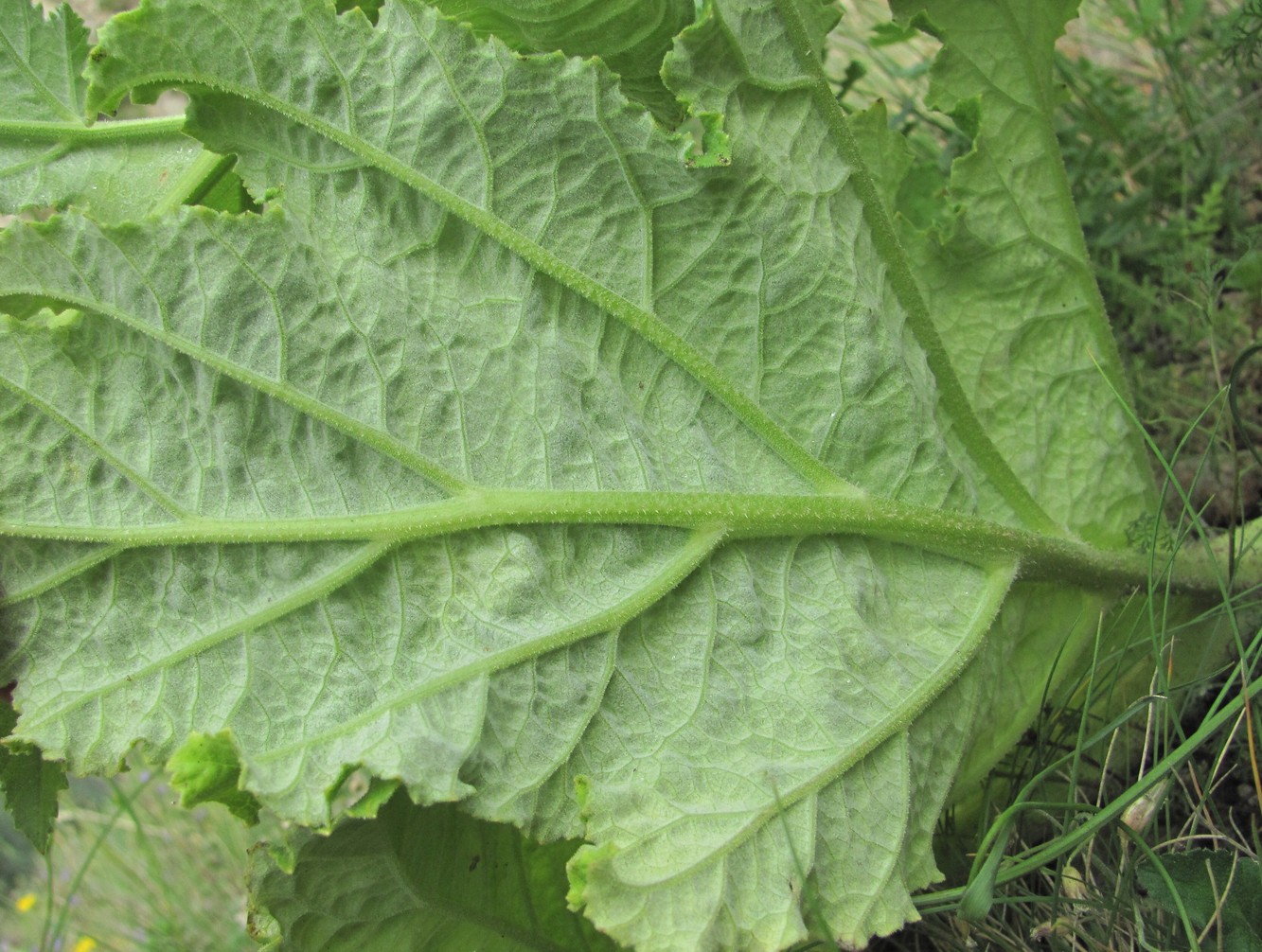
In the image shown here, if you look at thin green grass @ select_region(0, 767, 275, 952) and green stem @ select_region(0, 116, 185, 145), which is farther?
thin green grass @ select_region(0, 767, 275, 952)

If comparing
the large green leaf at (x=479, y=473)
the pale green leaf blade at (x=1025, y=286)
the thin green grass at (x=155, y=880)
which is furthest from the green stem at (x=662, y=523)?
the thin green grass at (x=155, y=880)

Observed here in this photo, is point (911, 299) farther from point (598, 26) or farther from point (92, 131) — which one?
point (92, 131)

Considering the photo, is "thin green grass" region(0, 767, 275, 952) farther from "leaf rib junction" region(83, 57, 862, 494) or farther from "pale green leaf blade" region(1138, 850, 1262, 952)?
"pale green leaf blade" region(1138, 850, 1262, 952)

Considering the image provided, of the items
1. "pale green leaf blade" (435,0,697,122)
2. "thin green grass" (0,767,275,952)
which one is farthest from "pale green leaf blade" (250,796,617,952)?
"thin green grass" (0,767,275,952)

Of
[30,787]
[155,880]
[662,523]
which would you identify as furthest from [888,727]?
[155,880]

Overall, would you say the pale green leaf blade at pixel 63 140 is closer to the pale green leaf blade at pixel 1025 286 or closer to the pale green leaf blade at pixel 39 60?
the pale green leaf blade at pixel 39 60

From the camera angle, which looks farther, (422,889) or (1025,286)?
(1025,286)

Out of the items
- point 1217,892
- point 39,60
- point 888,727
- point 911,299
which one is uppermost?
point 39,60
